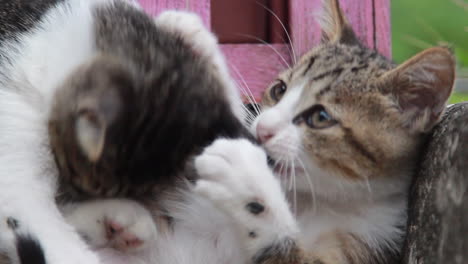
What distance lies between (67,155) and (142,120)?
0.53 feet

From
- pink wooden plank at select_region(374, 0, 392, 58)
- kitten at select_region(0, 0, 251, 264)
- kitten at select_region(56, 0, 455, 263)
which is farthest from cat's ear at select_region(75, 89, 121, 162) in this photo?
pink wooden plank at select_region(374, 0, 392, 58)

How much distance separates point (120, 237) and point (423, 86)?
67cm

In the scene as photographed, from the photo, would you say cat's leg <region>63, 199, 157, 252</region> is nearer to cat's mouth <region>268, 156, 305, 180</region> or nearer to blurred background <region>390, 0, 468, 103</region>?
cat's mouth <region>268, 156, 305, 180</region>

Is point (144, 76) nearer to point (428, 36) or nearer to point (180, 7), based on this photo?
point (180, 7)

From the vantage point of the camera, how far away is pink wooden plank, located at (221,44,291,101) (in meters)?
1.67

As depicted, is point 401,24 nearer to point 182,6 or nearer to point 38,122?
point 182,6

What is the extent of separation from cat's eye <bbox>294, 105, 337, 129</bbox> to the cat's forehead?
0.21 feet

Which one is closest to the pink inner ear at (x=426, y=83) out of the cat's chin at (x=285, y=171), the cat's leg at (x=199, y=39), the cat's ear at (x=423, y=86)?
the cat's ear at (x=423, y=86)

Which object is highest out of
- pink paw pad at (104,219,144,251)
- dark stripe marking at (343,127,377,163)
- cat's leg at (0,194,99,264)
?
dark stripe marking at (343,127,377,163)

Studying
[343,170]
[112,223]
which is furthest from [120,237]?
[343,170]

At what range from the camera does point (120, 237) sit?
1.01m

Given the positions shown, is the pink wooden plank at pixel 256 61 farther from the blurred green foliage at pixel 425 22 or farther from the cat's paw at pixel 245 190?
the cat's paw at pixel 245 190

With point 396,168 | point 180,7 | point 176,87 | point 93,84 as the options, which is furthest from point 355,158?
point 180,7

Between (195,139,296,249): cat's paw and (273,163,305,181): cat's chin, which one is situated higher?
(195,139,296,249): cat's paw
